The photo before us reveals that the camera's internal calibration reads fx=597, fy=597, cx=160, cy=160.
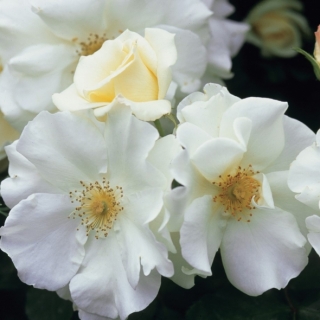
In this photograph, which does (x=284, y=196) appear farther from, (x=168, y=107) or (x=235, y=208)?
(x=168, y=107)

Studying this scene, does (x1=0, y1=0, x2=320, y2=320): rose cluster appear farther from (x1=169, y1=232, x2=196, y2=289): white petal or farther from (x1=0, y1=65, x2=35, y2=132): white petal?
(x1=0, y1=65, x2=35, y2=132): white petal

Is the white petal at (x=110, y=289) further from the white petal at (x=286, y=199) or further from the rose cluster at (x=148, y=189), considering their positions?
the white petal at (x=286, y=199)

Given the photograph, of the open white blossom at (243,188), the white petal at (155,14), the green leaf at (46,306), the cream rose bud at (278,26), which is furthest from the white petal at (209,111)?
the cream rose bud at (278,26)

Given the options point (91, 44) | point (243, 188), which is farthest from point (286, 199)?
point (91, 44)

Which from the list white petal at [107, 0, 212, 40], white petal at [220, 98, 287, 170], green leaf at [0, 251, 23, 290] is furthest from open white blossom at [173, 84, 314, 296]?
green leaf at [0, 251, 23, 290]

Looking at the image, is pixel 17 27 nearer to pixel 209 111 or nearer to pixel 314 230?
pixel 209 111

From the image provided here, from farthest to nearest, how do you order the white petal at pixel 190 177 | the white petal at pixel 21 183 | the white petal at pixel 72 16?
the white petal at pixel 72 16 < the white petal at pixel 21 183 < the white petal at pixel 190 177

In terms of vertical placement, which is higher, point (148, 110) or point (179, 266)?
point (148, 110)
